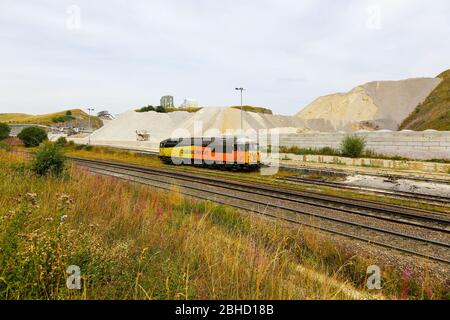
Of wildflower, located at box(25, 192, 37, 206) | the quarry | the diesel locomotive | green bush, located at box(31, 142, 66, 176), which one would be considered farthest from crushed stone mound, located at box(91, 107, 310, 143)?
wildflower, located at box(25, 192, 37, 206)

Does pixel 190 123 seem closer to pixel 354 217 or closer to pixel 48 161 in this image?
pixel 48 161

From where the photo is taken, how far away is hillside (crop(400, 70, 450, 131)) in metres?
40.1

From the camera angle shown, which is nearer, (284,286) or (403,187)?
(284,286)

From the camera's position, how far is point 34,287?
108 inches

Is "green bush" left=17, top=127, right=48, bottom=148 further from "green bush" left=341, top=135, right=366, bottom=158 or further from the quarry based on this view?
"green bush" left=341, top=135, right=366, bottom=158

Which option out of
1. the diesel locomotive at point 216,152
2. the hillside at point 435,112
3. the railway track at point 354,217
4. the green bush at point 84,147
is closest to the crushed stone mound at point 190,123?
the green bush at point 84,147

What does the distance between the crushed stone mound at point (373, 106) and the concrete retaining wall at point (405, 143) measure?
1270 inches

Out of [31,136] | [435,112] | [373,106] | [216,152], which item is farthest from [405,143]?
[31,136]

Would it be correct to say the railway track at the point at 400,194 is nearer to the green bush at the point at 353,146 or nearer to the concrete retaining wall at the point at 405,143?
the green bush at the point at 353,146

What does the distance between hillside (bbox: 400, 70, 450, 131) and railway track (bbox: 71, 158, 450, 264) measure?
3192cm

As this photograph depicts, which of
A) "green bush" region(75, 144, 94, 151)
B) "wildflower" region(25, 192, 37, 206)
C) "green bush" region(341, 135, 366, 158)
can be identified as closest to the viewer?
"wildflower" region(25, 192, 37, 206)

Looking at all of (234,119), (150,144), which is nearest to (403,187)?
(150,144)
